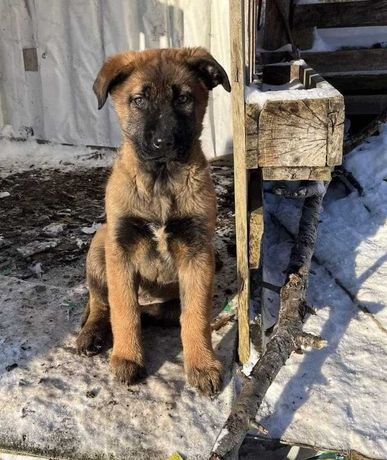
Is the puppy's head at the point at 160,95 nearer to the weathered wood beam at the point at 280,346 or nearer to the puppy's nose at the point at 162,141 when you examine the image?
the puppy's nose at the point at 162,141

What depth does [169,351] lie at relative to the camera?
310 centimetres

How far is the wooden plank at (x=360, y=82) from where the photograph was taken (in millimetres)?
5879

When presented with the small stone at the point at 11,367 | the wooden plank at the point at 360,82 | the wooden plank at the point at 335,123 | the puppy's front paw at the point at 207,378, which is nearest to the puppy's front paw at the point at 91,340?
the small stone at the point at 11,367

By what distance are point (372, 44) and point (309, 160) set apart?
13.2ft


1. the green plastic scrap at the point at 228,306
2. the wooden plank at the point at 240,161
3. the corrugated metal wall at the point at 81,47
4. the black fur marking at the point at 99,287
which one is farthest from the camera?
the corrugated metal wall at the point at 81,47

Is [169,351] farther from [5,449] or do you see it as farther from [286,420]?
[5,449]

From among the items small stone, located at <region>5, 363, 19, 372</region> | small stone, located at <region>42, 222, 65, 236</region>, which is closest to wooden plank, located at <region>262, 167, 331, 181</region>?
small stone, located at <region>5, 363, 19, 372</region>

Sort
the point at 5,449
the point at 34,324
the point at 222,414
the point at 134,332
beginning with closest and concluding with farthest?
the point at 5,449
the point at 222,414
the point at 134,332
the point at 34,324

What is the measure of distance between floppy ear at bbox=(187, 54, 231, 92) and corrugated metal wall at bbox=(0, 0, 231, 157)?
11.9ft

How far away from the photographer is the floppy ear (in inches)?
108

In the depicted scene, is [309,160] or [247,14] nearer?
[309,160]

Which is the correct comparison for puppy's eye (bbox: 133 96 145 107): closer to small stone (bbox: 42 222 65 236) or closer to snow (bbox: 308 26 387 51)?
small stone (bbox: 42 222 65 236)

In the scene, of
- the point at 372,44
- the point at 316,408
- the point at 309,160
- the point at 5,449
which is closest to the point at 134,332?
the point at 5,449

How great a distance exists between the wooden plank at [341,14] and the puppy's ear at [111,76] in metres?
3.34
